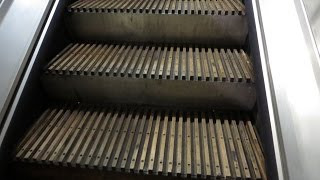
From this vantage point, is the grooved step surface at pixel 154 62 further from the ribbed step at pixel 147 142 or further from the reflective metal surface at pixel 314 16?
the reflective metal surface at pixel 314 16

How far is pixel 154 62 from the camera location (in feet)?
5.26

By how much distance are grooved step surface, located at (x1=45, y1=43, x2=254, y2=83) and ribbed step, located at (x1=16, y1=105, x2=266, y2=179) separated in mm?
224

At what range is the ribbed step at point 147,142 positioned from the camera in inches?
47.7

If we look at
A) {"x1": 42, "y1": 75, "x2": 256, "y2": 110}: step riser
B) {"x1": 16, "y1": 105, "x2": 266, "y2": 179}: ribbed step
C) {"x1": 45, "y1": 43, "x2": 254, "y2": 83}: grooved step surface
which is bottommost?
{"x1": 16, "y1": 105, "x2": 266, "y2": 179}: ribbed step

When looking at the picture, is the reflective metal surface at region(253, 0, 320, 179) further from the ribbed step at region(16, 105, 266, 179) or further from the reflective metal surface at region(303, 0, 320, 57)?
the ribbed step at region(16, 105, 266, 179)

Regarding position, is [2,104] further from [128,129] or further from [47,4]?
[47,4]

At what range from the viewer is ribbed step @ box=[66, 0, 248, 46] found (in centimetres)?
167

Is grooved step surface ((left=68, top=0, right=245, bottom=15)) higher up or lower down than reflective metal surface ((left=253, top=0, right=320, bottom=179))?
higher up

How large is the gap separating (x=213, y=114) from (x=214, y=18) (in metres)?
0.58

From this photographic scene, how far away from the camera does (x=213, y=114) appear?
1.53m

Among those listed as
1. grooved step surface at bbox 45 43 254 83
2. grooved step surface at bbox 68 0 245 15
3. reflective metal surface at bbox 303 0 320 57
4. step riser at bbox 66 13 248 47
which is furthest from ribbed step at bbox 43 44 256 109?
reflective metal surface at bbox 303 0 320 57

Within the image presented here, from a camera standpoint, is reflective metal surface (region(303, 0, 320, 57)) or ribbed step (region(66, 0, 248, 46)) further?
ribbed step (region(66, 0, 248, 46))

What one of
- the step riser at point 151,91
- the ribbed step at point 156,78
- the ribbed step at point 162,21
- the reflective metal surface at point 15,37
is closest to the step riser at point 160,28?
the ribbed step at point 162,21

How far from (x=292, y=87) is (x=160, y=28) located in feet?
3.01
